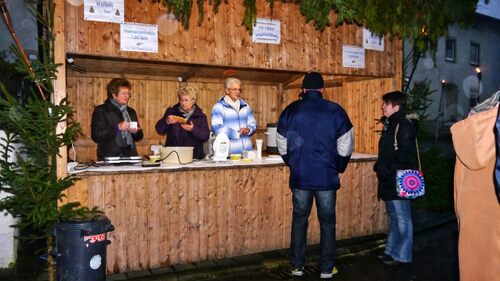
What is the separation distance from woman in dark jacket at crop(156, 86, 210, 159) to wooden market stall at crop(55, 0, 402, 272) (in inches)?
20.7

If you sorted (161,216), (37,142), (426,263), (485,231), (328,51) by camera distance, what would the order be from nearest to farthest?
(485,231)
(37,142)
(161,216)
(426,263)
(328,51)

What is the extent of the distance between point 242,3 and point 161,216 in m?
3.12

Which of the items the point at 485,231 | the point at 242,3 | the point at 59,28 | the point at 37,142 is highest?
the point at 242,3

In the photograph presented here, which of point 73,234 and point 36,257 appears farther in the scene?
point 36,257

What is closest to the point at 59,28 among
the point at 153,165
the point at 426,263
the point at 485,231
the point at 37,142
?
the point at 37,142

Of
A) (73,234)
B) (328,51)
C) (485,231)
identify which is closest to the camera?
(485,231)

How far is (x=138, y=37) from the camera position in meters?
5.36

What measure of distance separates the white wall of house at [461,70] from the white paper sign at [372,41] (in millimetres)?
19987

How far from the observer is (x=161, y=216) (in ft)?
18.0

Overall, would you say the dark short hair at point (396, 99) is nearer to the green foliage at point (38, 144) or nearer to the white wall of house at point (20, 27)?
the green foliage at point (38, 144)

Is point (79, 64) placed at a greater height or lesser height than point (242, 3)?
lesser

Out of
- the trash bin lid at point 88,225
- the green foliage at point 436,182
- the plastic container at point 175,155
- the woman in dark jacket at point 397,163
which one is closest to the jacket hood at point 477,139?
the woman in dark jacket at point 397,163

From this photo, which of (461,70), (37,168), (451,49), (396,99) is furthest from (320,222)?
(461,70)

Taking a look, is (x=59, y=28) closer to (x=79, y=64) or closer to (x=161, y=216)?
(x=161, y=216)
